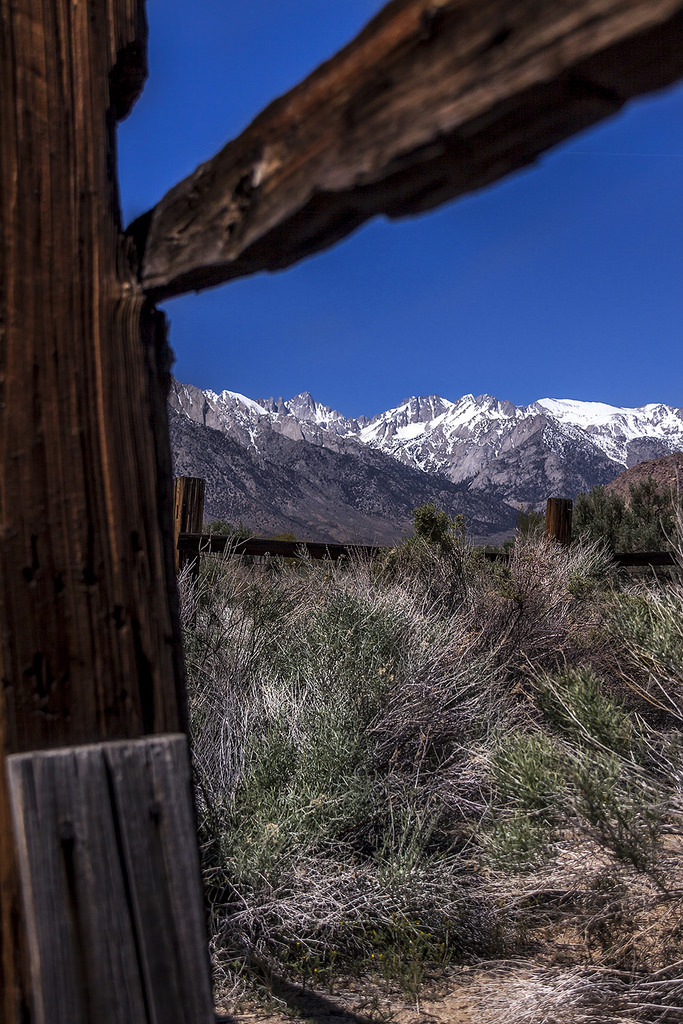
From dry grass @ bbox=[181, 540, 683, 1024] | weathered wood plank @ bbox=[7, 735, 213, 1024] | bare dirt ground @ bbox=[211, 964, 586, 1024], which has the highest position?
weathered wood plank @ bbox=[7, 735, 213, 1024]

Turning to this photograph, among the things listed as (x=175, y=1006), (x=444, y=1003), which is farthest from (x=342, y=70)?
(x=444, y=1003)

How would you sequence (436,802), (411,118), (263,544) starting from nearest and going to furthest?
(411,118)
(436,802)
(263,544)

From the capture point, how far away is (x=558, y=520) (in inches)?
318

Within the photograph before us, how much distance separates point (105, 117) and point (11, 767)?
112 cm

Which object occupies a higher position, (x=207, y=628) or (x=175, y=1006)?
(x=207, y=628)

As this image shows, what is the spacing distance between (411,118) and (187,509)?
577 centimetres

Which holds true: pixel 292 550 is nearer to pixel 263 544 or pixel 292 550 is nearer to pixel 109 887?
pixel 263 544

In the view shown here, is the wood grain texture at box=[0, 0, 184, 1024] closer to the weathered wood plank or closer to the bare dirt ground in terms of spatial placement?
the weathered wood plank

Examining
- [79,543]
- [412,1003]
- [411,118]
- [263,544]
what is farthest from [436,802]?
[411,118]

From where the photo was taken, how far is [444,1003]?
3273 mm

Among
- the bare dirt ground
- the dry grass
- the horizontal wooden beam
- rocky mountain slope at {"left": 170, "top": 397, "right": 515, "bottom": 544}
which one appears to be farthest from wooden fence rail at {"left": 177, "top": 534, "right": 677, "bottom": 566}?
rocky mountain slope at {"left": 170, "top": 397, "right": 515, "bottom": 544}

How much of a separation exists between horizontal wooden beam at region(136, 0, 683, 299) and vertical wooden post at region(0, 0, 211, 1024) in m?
0.18

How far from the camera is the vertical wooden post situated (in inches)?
44.1

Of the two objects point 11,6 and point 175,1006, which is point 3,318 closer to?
point 11,6
